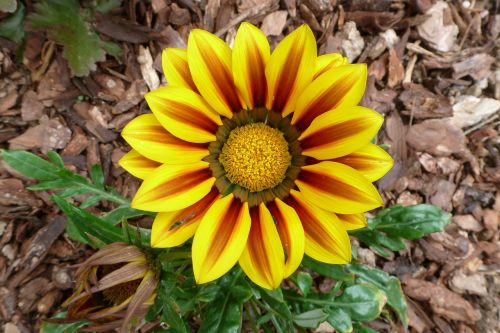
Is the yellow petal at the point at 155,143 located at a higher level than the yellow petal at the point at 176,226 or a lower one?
higher

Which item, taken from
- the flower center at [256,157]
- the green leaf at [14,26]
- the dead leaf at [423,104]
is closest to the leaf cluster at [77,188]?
the flower center at [256,157]

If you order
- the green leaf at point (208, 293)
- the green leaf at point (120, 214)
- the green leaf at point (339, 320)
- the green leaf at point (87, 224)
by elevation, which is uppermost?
the green leaf at point (87, 224)

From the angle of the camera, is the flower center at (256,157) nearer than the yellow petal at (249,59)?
No

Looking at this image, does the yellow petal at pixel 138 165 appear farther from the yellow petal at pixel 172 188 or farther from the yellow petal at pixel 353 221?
the yellow petal at pixel 353 221

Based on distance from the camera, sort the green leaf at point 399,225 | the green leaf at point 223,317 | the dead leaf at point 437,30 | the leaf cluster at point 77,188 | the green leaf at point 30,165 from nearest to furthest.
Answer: the leaf cluster at point 77,188
the green leaf at point 223,317
the green leaf at point 30,165
the green leaf at point 399,225
the dead leaf at point 437,30

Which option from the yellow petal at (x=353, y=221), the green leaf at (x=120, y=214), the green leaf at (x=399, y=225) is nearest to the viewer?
the yellow petal at (x=353, y=221)

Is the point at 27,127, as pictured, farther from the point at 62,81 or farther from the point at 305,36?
the point at 305,36
